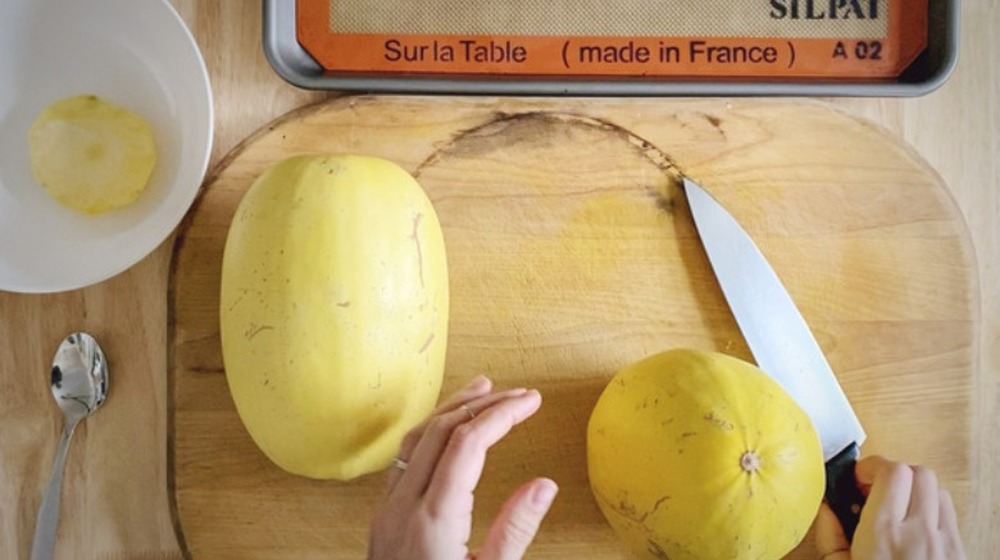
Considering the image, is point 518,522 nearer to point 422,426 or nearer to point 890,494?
point 422,426

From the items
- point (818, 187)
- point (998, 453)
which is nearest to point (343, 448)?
point (818, 187)

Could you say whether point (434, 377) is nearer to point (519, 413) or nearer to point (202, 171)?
point (519, 413)

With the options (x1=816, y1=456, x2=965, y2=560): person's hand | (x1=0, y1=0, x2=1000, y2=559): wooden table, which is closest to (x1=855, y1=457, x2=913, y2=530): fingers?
(x1=816, y1=456, x2=965, y2=560): person's hand

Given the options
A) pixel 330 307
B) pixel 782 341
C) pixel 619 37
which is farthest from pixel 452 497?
pixel 619 37

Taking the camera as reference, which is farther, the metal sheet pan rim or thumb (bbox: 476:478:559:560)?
the metal sheet pan rim

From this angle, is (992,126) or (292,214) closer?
(292,214)

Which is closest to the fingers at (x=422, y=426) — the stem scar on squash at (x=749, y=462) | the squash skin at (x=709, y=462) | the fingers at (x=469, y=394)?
the fingers at (x=469, y=394)

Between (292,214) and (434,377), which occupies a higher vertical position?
(292,214)

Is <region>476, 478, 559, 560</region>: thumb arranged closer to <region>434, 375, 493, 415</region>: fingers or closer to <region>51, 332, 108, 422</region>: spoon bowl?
<region>434, 375, 493, 415</region>: fingers
